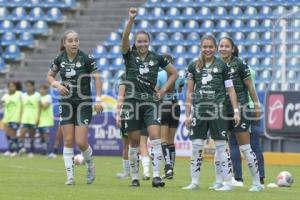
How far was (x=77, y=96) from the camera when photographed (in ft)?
46.6

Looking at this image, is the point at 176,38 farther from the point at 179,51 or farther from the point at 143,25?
the point at 143,25

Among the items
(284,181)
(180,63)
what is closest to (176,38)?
(180,63)

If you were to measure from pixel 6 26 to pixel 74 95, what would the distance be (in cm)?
1998

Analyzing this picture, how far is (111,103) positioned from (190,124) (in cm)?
1361

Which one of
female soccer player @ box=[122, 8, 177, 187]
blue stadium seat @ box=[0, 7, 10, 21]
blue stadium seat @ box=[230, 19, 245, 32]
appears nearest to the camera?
female soccer player @ box=[122, 8, 177, 187]

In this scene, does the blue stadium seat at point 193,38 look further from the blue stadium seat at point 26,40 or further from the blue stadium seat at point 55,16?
the blue stadium seat at point 26,40

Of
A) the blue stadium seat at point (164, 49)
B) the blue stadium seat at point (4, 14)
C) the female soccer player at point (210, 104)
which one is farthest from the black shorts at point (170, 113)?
the blue stadium seat at point (4, 14)

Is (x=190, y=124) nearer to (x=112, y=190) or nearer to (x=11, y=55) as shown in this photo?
(x=112, y=190)

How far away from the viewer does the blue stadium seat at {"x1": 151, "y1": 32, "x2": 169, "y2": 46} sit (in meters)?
31.4

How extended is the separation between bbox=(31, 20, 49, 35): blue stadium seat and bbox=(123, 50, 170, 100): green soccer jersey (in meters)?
19.3

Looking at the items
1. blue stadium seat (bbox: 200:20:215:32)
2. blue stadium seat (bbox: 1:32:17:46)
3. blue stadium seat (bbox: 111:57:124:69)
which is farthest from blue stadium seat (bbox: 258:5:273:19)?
blue stadium seat (bbox: 1:32:17:46)

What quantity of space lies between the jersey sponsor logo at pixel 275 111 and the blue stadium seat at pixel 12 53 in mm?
11922

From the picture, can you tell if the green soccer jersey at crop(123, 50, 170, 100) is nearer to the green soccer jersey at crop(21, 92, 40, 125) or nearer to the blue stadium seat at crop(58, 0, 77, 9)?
the green soccer jersey at crop(21, 92, 40, 125)

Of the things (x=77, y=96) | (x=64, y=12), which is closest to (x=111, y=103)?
(x=64, y=12)
